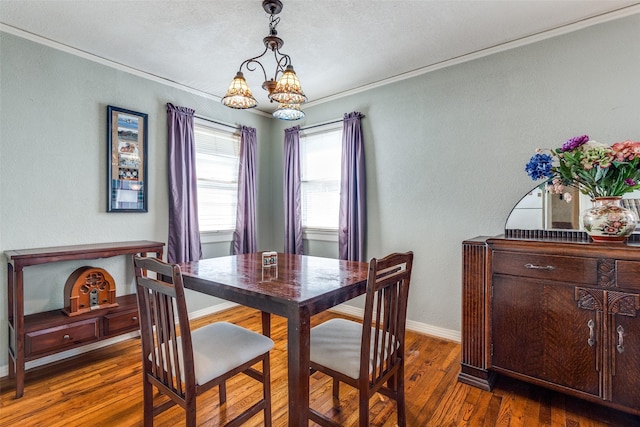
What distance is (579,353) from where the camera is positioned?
1.80m

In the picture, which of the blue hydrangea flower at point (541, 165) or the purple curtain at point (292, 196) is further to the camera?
the purple curtain at point (292, 196)

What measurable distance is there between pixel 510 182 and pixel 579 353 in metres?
1.29

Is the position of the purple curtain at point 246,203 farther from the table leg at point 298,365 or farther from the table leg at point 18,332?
the table leg at point 298,365

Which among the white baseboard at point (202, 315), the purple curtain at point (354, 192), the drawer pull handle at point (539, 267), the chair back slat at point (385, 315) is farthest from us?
the purple curtain at point (354, 192)

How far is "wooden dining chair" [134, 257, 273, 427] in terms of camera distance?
1.34 meters

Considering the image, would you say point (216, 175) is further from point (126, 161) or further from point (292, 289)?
point (292, 289)

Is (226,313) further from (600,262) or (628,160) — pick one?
(628,160)

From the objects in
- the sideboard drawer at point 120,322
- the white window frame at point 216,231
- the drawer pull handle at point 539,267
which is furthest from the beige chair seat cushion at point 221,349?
the white window frame at point 216,231

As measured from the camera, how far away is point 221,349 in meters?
1.57

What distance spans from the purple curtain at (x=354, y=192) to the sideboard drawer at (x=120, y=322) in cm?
199

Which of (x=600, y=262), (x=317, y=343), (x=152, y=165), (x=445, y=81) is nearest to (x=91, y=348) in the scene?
(x=152, y=165)

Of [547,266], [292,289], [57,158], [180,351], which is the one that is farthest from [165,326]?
[547,266]

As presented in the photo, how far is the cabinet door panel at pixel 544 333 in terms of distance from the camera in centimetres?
179

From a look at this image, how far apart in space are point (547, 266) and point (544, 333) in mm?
413
